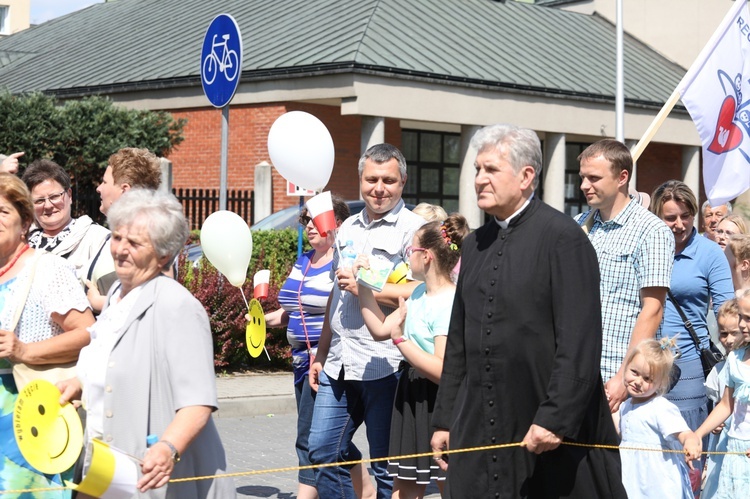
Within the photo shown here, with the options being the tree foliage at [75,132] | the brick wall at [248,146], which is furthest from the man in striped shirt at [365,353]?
the brick wall at [248,146]

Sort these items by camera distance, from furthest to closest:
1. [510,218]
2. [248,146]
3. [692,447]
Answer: [248,146]
[692,447]
[510,218]

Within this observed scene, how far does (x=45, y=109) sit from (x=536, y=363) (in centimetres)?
1844

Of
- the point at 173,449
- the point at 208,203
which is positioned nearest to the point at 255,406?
the point at 173,449

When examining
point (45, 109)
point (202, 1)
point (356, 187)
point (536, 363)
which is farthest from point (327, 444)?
point (202, 1)

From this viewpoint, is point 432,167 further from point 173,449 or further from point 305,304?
point 173,449

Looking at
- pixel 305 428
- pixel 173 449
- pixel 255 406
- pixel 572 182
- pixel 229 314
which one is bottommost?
pixel 255 406

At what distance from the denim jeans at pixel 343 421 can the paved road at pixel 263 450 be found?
167 centimetres

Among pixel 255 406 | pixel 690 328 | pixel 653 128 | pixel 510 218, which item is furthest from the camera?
pixel 255 406

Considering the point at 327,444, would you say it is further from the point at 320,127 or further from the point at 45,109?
the point at 45,109

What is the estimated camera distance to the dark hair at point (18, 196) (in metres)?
4.78

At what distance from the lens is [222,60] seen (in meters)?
10.4

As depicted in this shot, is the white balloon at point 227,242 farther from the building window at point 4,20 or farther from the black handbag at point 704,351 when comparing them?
the building window at point 4,20

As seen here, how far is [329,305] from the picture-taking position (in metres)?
6.56

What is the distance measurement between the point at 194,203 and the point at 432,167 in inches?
361
